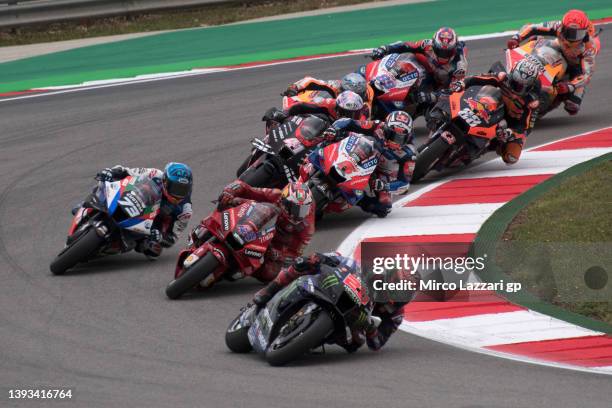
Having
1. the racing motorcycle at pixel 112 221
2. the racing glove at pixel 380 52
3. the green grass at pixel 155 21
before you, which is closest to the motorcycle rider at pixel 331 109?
the racing glove at pixel 380 52

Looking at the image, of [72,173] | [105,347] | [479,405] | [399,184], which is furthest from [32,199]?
[479,405]

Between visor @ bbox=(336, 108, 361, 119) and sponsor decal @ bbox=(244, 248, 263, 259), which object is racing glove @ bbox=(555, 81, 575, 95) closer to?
visor @ bbox=(336, 108, 361, 119)

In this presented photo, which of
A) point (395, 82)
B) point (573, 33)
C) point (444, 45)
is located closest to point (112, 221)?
point (395, 82)

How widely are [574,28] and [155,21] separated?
1221 cm

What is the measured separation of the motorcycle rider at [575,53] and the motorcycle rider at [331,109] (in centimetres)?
349

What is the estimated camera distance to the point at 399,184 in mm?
14461

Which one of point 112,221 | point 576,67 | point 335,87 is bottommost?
point 576,67

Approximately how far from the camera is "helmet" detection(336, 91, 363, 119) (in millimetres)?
14953

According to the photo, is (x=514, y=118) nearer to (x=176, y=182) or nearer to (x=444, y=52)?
(x=444, y=52)

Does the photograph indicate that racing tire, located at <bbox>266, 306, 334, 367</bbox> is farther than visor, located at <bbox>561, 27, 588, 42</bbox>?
No

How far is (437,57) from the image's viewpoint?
1722 centimetres

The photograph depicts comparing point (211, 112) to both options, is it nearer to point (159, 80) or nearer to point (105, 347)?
point (159, 80)

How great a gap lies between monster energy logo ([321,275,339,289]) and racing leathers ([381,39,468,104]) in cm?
822

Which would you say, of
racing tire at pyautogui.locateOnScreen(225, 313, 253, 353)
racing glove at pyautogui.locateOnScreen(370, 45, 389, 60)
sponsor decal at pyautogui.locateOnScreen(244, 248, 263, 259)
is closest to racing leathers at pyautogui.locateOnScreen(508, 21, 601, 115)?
racing glove at pyautogui.locateOnScreen(370, 45, 389, 60)
